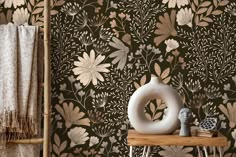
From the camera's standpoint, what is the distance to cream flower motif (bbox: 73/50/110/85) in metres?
2.32

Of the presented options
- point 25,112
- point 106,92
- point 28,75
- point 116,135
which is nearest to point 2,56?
point 28,75

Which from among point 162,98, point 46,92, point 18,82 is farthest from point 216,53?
point 18,82

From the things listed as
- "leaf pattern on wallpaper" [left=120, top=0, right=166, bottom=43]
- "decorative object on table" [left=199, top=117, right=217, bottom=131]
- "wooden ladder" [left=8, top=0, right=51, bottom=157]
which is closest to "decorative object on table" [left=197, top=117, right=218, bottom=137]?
"decorative object on table" [left=199, top=117, right=217, bottom=131]

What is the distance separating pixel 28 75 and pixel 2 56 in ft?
0.54

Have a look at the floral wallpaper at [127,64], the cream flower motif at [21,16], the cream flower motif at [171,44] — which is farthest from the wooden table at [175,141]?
the cream flower motif at [21,16]

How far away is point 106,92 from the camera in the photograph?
91.2 inches

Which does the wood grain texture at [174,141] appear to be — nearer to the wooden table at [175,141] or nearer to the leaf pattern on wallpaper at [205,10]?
the wooden table at [175,141]

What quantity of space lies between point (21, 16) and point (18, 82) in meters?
0.37

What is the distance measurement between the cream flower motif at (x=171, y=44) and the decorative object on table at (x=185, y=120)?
424 millimetres

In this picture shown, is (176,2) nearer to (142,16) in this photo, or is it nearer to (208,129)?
(142,16)

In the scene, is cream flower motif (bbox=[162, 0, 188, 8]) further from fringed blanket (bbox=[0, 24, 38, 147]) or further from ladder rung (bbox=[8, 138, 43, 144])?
ladder rung (bbox=[8, 138, 43, 144])

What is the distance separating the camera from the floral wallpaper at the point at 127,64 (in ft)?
7.50

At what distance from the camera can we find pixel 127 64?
231 centimetres

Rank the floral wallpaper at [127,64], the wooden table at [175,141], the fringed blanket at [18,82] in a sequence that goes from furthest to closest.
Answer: the floral wallpaper at [127,64] < the fringed blanket at [18,82] < the wooden table at [175,141]
